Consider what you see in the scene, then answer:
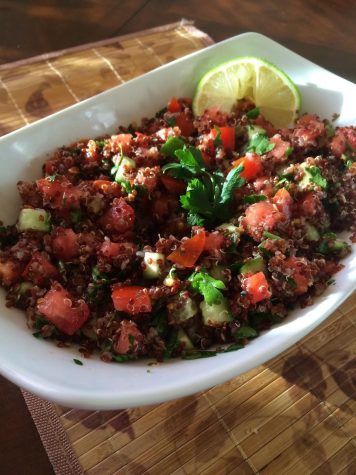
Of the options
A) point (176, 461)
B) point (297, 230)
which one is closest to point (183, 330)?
point (176, 461)

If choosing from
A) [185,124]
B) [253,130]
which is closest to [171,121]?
[185,124]

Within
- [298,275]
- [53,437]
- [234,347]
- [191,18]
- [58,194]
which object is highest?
[191,18]

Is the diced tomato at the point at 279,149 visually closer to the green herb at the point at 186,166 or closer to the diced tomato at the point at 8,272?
the green herb at the point at 186,166

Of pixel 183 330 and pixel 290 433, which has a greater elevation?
pixel 183 330

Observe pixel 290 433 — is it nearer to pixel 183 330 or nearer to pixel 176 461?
pixel 176 461

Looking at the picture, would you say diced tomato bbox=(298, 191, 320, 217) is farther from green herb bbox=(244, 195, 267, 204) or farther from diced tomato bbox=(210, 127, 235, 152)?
diced tomato bbox=(210, 127, 235, 152)

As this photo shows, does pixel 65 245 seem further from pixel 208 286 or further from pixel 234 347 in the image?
pixel 234 347

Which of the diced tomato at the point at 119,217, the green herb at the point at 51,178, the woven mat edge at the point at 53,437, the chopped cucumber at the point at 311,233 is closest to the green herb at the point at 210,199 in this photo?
the diced tomato at the point at 119,217
